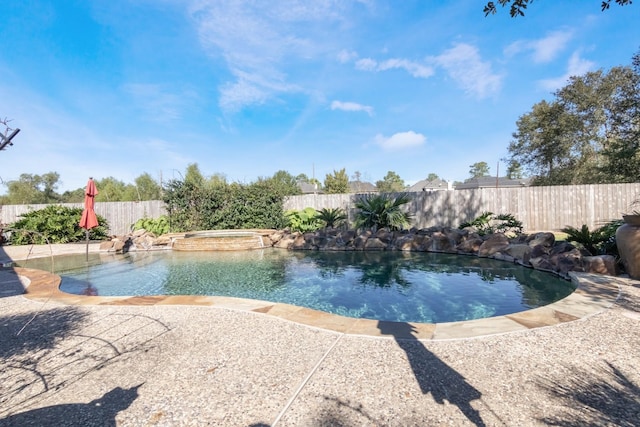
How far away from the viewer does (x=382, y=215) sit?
10695 millimetres

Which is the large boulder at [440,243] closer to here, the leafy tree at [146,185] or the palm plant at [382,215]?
the palm plant at [382,215]

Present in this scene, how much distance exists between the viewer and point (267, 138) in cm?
2466

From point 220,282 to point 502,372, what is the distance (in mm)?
4881

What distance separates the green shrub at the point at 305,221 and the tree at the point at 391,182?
1342 inches

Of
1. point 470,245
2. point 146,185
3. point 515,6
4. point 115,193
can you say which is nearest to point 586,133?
point 470,245

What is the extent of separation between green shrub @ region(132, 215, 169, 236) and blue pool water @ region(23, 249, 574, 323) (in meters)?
4.06

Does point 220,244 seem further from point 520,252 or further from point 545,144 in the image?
point 545,144

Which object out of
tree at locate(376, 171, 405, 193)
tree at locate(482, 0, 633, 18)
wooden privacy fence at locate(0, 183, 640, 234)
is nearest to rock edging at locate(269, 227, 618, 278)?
wooden privacy fence at locate(0, 183, 640, 234)

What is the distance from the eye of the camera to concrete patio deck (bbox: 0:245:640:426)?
1.72 metres

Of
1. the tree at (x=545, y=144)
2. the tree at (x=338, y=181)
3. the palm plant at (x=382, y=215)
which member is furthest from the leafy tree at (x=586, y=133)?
the tree at (x=338, y=181)

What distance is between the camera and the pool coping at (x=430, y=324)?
286 centimetres

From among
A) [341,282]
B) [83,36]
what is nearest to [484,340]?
[341,282]

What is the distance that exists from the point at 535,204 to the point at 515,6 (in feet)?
34.1

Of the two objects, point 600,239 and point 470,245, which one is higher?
point 600,239
